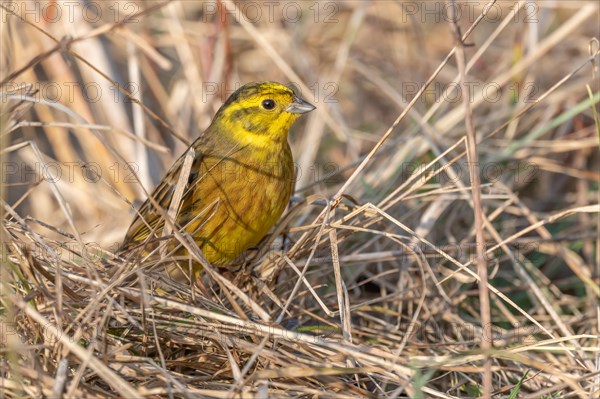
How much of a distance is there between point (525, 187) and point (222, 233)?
7.00ft

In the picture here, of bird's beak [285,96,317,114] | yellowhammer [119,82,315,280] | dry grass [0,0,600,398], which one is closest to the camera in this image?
dry grass [0,0,600,398]

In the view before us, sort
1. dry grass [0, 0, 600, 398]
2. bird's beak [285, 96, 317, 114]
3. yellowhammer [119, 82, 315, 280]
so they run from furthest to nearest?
bird's beak [285, 96, 317, 114], yellowhammer [119, 82, 315, 280], dry grass [0, 0, 600, 398]

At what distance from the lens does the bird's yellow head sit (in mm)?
3346

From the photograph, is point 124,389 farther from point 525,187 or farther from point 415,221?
point 525,187

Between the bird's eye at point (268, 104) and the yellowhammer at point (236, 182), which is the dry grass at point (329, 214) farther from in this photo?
the bird's eye at point (268, 104)

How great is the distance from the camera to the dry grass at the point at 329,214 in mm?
2420

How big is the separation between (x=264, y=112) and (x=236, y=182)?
14.5 inches

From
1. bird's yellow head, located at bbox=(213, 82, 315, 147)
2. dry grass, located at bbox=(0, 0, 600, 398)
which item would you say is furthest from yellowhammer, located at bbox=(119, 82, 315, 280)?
dry grass, located at bbox=(0, 0, 600, 398)

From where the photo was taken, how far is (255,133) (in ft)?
11.1

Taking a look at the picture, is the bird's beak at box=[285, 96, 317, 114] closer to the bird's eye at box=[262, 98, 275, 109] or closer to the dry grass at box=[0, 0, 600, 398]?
the bird's eye at box=[262, 98, 275, 109]

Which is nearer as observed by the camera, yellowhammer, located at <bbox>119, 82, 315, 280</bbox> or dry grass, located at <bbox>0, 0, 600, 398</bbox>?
dry grass, located at <bbox>0, 0, 600, 398</bbox>

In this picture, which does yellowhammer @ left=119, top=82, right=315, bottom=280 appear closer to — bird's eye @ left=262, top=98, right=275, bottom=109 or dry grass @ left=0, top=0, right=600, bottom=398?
bird's eye @ left=262, top=98, right=275, bottom=109

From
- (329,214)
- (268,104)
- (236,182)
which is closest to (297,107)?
(268,104)

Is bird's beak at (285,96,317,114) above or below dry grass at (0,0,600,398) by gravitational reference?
above
